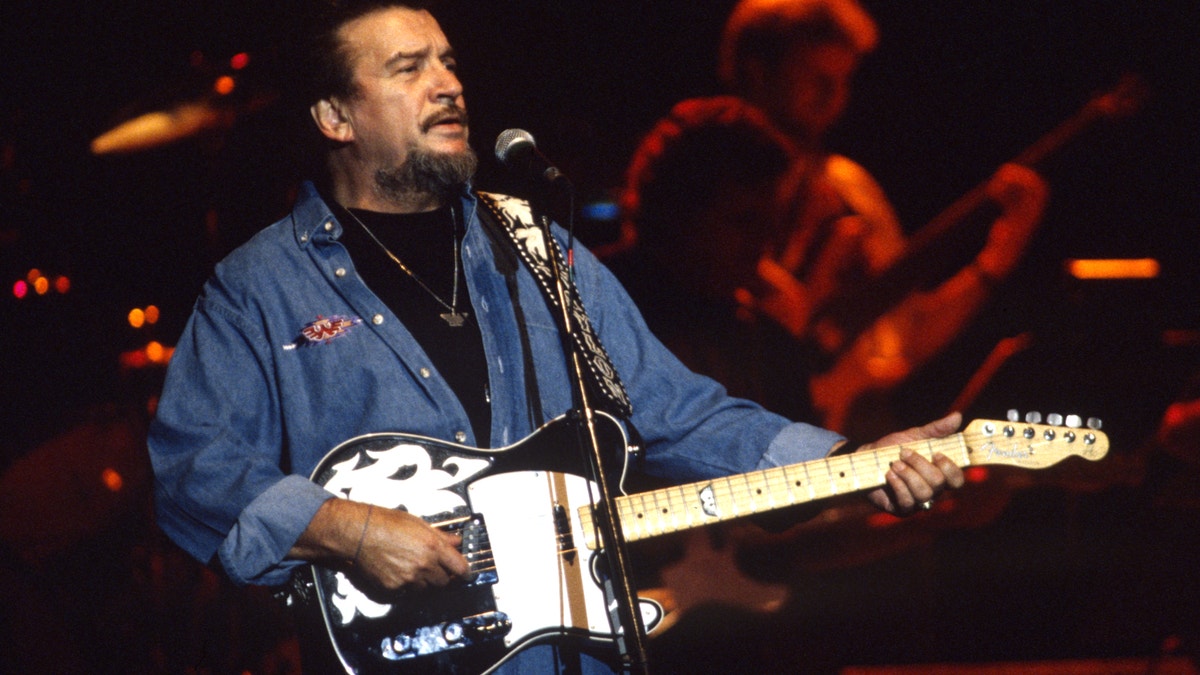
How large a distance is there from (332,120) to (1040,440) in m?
2.11

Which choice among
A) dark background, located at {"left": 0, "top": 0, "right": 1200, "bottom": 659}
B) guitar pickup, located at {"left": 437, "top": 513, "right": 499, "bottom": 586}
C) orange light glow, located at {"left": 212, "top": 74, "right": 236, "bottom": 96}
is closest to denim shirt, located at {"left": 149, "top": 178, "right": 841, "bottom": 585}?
guitar pickup, located at {"left": 437, "top": 513, "right": 499, "bottom": 586}

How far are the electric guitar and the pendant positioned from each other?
1.32 ft

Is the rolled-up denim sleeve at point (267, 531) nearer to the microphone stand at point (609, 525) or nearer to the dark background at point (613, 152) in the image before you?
the microphone stand at point (609, 525)

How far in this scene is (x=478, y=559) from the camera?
1975 millimetres

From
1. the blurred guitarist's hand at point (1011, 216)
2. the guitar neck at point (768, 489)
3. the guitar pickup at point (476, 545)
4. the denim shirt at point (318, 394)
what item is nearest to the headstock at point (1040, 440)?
the guitar neck at point (768, 489)

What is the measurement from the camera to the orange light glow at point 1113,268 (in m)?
5.14

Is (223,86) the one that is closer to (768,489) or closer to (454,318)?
(454,318)

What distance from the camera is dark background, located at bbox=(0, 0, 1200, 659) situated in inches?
157

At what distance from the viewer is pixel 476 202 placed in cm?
257

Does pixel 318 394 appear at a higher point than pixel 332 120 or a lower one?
lower

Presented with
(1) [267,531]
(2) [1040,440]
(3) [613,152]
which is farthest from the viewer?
(3) [613,152]

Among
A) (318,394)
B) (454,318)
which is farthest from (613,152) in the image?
(318,394)

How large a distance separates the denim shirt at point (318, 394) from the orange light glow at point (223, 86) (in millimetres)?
2096

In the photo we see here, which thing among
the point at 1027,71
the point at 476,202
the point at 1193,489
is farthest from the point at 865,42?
the point at 476,202
